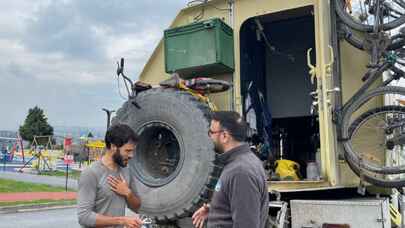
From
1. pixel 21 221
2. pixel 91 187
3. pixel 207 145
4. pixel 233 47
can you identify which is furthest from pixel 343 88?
pixel 21 221

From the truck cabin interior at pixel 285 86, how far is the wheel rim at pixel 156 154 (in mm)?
1574

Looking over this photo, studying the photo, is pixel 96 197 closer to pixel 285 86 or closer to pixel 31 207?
pixel 285 86

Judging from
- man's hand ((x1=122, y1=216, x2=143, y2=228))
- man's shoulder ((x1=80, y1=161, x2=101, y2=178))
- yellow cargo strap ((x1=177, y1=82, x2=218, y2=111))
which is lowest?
man's hand ((x1=122, y1=216, x2=143, y2=228))

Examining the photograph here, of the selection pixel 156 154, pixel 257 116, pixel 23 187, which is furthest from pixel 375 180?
pixel 23 187

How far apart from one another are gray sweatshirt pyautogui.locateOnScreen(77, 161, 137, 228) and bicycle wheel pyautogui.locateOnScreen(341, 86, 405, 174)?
2282 millimetres

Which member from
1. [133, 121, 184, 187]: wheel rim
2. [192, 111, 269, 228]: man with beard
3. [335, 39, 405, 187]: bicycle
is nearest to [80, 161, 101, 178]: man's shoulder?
[192, 111, 269, 228]: man with beard

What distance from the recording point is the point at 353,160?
448 centimetres

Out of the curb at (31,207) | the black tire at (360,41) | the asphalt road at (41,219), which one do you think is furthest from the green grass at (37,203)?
the black tire at (360,41)

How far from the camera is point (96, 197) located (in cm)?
321

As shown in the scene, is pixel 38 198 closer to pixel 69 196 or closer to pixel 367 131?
pixel 69 196

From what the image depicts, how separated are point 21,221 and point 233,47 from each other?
29.7 feet

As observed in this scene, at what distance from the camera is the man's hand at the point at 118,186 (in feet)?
10.6

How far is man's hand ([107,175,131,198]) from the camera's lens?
3244mm

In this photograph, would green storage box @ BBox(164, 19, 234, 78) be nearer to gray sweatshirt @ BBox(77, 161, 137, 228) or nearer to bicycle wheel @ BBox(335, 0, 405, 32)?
bicycle wheel @ BBox(335, 0, 405, 32)
